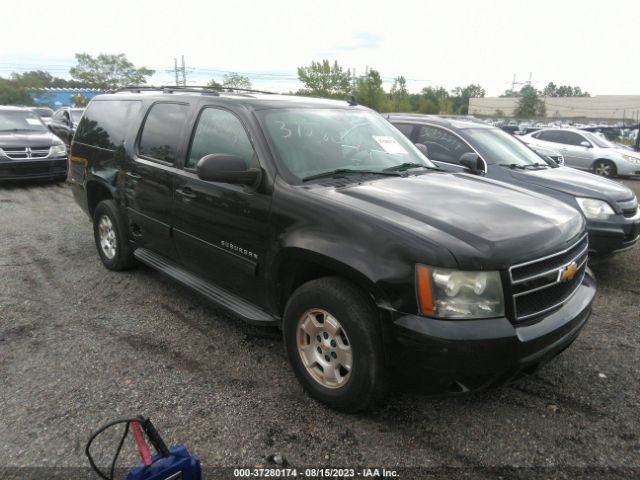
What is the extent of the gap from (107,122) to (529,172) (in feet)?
16.4

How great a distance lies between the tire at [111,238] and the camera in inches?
187

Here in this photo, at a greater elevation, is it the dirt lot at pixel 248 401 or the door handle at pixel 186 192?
the door handle at pixel 186 192

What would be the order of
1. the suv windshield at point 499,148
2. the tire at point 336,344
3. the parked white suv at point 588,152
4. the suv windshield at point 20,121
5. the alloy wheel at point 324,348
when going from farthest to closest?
1. the parked white suv at point 588,152
2. the suv windshield at point 20,121
3. the suv windshield at point 499,148
4. the alloy wheel at point 324,348
5. the tire at point 336,344

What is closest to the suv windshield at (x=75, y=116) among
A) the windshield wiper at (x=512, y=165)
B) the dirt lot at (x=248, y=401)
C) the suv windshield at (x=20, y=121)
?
the suv windshield at (x=20, y=121)

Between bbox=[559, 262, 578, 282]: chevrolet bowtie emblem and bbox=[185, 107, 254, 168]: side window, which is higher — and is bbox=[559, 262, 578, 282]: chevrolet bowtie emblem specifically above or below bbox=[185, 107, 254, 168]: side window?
below

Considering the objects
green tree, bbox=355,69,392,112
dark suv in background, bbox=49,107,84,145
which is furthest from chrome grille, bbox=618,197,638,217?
green tree, bbox=355,69,392,112

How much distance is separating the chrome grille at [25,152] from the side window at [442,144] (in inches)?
330

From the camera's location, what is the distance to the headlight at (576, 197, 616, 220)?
5105 millimetres

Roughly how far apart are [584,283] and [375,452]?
1.78m

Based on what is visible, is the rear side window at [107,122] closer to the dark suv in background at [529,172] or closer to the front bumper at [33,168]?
the dark suv in background at [529,172]

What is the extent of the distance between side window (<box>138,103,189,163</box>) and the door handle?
0.31 meters

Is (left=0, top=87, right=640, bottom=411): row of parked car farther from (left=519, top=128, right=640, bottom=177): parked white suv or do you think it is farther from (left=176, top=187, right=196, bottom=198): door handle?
(left=519, top=128, right=640, bottom=177): parked white suv

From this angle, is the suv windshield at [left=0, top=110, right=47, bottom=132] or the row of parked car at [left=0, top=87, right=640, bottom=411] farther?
the suv windshield at [left=0, top=110, right=47, bottom=132]

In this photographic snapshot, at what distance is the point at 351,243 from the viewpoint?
253 cm
